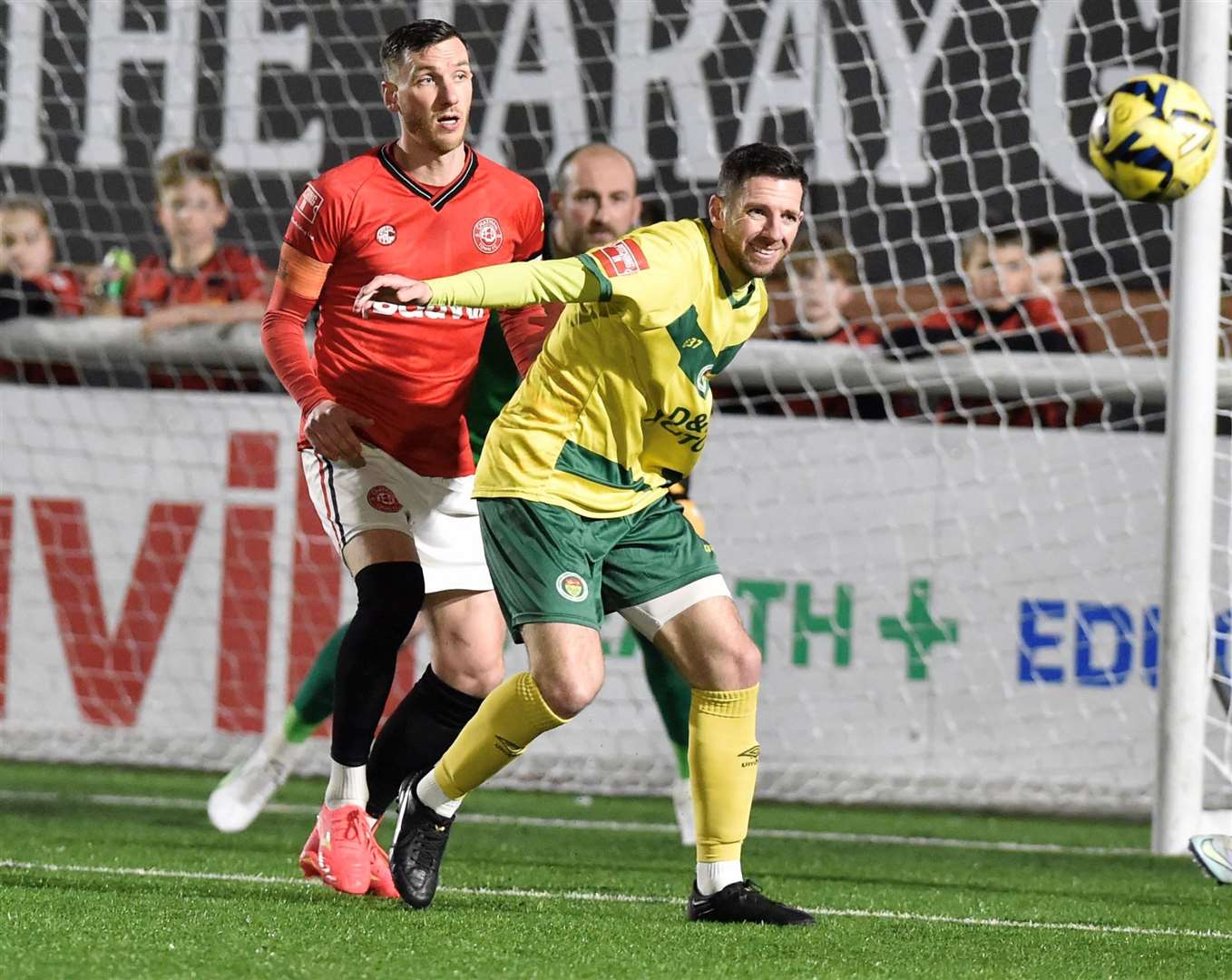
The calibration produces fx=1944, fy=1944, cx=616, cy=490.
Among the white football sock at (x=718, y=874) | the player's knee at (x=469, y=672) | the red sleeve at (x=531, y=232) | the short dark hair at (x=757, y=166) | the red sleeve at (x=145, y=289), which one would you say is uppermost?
the short dark hair at (x=757, y=166)

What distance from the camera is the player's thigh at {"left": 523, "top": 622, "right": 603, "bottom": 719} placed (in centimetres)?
374

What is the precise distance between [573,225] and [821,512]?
1.94 metres

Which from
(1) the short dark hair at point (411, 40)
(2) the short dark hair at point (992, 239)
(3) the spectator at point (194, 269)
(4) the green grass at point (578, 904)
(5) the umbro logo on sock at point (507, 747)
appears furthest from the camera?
(3) the spectator at point (194, 269)

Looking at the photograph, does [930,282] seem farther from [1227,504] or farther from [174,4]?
[174,4]

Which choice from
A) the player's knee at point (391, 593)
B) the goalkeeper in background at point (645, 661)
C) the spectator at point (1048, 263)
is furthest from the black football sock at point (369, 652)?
the spectator at point (1048, 263)

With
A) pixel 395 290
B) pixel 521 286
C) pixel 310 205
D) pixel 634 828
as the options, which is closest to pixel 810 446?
pixel 634 828

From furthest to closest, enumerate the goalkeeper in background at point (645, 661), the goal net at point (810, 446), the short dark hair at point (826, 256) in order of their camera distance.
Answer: the short dark hair at point (826, 256)
the goal net at point (810, 446)
the goalkeeper in background at point (645, 661)

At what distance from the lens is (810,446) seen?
682 centimetres

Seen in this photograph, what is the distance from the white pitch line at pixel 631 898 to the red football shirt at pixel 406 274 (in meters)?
0.95

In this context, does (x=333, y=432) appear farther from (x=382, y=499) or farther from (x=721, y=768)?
(x=721, y=768)

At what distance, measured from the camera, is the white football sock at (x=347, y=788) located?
415 cm

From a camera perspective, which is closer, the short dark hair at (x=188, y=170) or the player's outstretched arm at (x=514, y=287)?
the player's outstretched arm at (x=514, y=287)

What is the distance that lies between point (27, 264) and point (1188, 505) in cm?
438

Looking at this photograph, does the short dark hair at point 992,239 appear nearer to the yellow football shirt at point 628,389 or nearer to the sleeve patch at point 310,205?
the yellow football shirt at point 628,389
